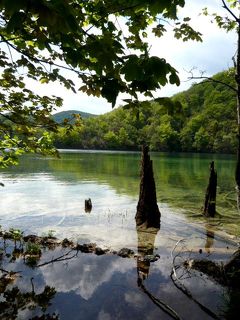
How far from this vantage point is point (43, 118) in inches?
285

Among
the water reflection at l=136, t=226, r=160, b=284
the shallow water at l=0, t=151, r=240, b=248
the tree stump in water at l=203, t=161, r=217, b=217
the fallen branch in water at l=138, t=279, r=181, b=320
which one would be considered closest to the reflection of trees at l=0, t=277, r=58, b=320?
the fallen branch in water at l=138, t=279, r=181, b=320

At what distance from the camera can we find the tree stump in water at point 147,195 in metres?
18.1

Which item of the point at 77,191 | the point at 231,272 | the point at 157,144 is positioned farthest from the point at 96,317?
the point at 157,144

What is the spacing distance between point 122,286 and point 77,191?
88.8ft

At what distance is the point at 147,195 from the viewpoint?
1816 cm

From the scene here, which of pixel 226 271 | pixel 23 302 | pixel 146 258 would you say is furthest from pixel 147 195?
pixel 23 302

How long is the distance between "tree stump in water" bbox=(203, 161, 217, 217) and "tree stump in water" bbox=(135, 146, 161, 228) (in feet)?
15.9

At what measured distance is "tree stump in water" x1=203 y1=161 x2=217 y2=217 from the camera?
21.5 meters

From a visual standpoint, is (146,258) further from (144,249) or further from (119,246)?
(119,246)

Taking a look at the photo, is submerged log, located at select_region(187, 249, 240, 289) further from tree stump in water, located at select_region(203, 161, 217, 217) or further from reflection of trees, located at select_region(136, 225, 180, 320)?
tree stump in water, located at select_region(203, 161, 217, 217)

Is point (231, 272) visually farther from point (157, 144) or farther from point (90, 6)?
point (157, 144)

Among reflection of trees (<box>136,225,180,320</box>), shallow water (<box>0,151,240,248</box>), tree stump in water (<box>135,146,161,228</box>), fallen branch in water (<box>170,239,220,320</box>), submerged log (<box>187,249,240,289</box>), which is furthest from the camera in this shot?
shallow water (<box>0,151,240,248</box>)

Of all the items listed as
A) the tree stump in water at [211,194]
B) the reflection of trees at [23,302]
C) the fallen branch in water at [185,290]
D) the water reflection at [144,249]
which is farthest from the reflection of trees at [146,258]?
the tree stump in water at [211,194]

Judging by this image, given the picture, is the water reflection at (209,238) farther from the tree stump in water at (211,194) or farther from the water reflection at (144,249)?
the water reflection at (144,249)
